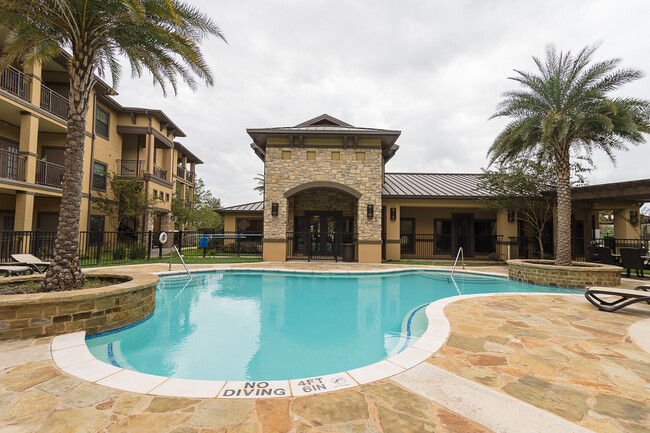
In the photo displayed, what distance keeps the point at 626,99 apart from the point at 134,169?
2720 cm

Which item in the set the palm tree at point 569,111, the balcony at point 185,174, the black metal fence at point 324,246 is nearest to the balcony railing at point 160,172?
A: the balcony at point 185,174

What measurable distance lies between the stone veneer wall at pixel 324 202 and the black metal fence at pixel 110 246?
10.5ft

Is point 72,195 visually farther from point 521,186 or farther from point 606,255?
point 606,255

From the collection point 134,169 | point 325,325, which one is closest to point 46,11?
point 325,325

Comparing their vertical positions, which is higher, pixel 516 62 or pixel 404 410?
pixel 516 62

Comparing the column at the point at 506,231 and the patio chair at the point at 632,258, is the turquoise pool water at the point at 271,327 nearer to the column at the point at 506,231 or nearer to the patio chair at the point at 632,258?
the patio chair at the point at 632,258

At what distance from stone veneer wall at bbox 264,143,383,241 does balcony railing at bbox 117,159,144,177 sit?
11607 mm

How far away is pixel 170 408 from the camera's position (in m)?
2.26

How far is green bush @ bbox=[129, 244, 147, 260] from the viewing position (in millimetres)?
13427

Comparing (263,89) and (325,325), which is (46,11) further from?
(263,89)

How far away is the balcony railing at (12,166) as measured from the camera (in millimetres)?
11562

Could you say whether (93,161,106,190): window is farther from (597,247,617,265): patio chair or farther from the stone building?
(597,247,617,265): patio chair

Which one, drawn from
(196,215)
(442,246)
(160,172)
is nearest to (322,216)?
(442,246)

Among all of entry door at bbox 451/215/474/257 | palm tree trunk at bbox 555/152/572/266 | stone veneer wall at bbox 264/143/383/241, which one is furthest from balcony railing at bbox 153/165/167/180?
palm tree trunk at bbox 555/152/572/266
